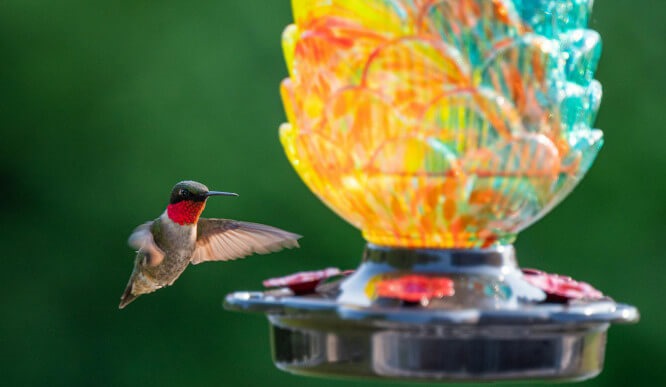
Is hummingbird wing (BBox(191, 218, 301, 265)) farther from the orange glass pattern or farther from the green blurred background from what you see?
the green blurred background

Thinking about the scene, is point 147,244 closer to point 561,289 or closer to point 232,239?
point 232,239

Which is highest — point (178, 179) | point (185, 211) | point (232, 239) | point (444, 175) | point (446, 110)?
point (446, 110)

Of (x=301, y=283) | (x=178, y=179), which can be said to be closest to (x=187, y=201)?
(x=301, y=283)

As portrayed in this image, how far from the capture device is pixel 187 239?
417 cm

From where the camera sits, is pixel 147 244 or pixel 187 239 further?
pixel 187 239

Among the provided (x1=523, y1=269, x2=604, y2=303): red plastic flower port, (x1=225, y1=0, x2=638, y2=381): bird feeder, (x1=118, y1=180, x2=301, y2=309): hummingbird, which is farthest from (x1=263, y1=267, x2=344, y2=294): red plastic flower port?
(x1=118, y1=180, x2=301, y2=309): hummingbird

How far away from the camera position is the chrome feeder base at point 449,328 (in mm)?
2324

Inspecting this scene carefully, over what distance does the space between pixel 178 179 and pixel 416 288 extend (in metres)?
5.02

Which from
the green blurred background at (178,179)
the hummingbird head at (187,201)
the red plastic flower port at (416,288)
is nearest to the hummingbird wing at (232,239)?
the hummingbird head at (187,201)

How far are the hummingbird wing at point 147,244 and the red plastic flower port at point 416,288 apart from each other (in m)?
1.52

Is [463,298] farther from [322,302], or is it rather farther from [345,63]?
[345,63]

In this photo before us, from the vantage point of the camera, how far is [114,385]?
25.8 feet

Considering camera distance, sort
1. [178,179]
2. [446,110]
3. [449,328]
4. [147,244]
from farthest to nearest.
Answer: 1. [178,179]
2. [147,244]
3. [446,110]
4. [449,328]

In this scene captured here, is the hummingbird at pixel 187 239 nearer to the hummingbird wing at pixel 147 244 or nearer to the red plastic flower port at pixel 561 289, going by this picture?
the hummingbird wing at pixel 147 244
